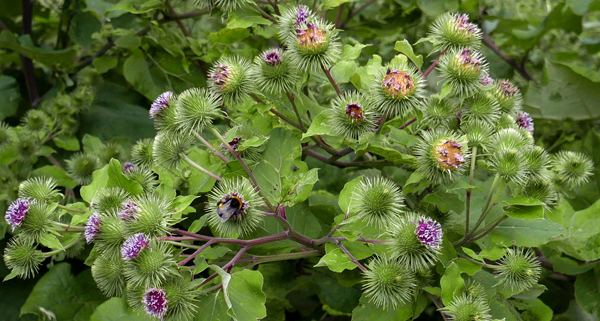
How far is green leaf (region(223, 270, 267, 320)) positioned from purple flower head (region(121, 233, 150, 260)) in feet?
0.56

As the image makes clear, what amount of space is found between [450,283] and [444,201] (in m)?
0.20

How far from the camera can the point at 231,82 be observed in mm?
1039

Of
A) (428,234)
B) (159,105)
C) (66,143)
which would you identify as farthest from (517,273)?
(66,143)

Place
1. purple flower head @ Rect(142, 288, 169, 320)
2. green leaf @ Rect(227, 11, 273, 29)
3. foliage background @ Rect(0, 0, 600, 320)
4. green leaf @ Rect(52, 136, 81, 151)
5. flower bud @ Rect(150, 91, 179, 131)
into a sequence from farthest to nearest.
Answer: green leaf @ Rect(52, 136, 81, 151), foliage background @ Rect(0, 0, 600, 320), green leaf @ Rect(227, 11, 273, 29), flower bud @ Rect(150, 91, 179, 131), purple flower head @ Rect(142, 288, 169, 320)

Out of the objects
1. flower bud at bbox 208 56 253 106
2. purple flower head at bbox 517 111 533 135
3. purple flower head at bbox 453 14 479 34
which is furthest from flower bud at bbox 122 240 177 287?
purple flower head at bbox 517 111 533 135

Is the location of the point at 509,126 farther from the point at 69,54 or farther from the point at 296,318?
the point at 69,54

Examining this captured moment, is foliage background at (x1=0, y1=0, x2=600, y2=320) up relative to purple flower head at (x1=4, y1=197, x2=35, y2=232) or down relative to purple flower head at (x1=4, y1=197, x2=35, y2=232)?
down

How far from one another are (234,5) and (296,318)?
1.22 metres

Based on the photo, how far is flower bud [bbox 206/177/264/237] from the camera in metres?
0.86

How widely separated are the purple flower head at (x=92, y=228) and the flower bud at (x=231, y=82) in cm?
35

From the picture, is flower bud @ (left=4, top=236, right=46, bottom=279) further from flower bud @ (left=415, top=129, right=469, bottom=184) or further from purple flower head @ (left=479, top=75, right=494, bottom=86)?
purple flower head @ (left=479, top=75, right=494, bottom=86)

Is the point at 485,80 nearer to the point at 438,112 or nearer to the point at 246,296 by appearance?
the point at 438,112

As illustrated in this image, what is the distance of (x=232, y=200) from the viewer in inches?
34.0

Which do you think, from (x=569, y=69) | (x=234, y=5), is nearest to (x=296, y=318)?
(x=234, y=5)
